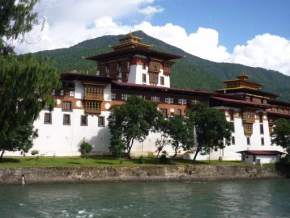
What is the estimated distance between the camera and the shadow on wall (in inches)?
3157

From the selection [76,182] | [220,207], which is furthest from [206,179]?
[220,207]

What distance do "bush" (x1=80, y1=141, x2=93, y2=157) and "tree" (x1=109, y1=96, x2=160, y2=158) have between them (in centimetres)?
394

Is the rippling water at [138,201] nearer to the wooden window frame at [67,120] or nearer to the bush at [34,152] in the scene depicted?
the bush at [34,152]

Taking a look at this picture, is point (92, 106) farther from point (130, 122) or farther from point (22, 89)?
point (22, 89)

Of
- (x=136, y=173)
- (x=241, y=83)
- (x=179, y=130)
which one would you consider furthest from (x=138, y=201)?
(x=241, y=83)

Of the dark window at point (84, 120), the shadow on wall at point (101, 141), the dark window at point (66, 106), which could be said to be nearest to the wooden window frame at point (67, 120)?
the dark window at point (66, 106)

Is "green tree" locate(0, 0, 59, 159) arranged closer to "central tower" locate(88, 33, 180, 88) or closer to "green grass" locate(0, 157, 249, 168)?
"green grass" locate(0, 157, 249, 168)

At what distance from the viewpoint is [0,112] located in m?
23.3

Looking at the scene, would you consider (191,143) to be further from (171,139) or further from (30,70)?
(30,70)

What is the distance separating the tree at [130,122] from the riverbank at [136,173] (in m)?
7.06

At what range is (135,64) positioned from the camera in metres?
98.2

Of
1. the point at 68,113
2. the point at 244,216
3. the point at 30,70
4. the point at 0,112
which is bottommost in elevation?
Answer: the point at 244,216

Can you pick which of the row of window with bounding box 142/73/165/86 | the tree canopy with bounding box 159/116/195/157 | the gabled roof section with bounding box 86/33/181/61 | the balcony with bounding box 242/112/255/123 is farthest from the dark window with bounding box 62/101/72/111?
the balcony with bounding box 242/112/255/123

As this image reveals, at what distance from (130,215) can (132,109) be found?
131ft
